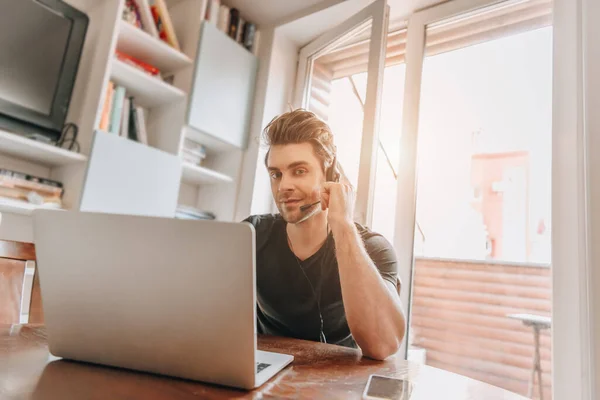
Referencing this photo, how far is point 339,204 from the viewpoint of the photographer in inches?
40.9

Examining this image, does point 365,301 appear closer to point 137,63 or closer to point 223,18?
point 137,63

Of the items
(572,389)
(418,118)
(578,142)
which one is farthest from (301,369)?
(418,118)

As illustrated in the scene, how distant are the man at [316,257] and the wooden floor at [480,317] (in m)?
1.05

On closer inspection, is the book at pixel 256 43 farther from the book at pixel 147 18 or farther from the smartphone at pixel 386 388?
the smartphone at pixel 386 388

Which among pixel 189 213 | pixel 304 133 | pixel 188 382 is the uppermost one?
pixel 304 133

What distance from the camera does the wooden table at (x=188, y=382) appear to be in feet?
1.55

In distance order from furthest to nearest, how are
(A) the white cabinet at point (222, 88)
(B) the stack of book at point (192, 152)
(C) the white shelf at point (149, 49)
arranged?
(B) the stack of book at point (192, 152), (A) the white cabinet at point (222, 88), (C) the white shelf at point (149, 49)

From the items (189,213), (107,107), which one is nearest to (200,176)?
(189,213)

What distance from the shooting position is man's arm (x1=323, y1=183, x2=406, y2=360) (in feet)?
2.71

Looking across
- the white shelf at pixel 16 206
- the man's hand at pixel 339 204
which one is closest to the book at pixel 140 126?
the white shelf at pixel 16 206

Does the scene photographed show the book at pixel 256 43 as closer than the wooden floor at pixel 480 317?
No

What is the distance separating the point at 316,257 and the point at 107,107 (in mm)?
1280

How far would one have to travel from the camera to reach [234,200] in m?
2.46

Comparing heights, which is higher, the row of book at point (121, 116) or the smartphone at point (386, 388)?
the row of book at point (121, 116)
